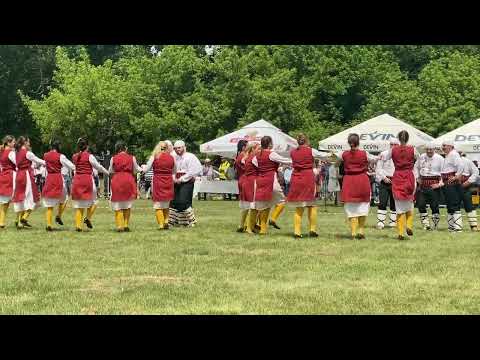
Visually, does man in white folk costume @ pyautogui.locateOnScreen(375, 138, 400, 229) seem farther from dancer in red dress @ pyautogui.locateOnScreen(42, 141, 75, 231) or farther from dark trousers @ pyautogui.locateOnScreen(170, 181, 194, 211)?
dancer in red dress @ pyautogui.locateOnScreen(42, 141, 75, 231)

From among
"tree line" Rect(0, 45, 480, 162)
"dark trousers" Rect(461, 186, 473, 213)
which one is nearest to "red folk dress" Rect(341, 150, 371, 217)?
"dark trousers" Rect(461, 186, 473, 213)

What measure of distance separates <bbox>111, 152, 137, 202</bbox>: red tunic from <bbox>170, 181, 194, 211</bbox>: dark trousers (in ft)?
4.10

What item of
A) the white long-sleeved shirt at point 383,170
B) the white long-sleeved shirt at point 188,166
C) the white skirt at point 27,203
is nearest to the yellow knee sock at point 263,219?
the white long-sleeved shirt at point 188,166

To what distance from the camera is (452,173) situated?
17281mm

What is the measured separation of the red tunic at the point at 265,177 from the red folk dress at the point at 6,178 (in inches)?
215

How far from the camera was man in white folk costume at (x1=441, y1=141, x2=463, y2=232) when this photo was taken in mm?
17109

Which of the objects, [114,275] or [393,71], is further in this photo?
[393,71]

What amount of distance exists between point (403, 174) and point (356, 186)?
101cm

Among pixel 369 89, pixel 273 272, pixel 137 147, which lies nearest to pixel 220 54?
pixel 137 147

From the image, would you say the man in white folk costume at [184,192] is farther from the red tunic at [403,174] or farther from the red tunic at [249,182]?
the red tunic at [403,174]

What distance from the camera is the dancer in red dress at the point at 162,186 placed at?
54.9 ft

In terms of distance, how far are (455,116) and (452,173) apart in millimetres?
26673

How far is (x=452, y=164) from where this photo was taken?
17188mm
